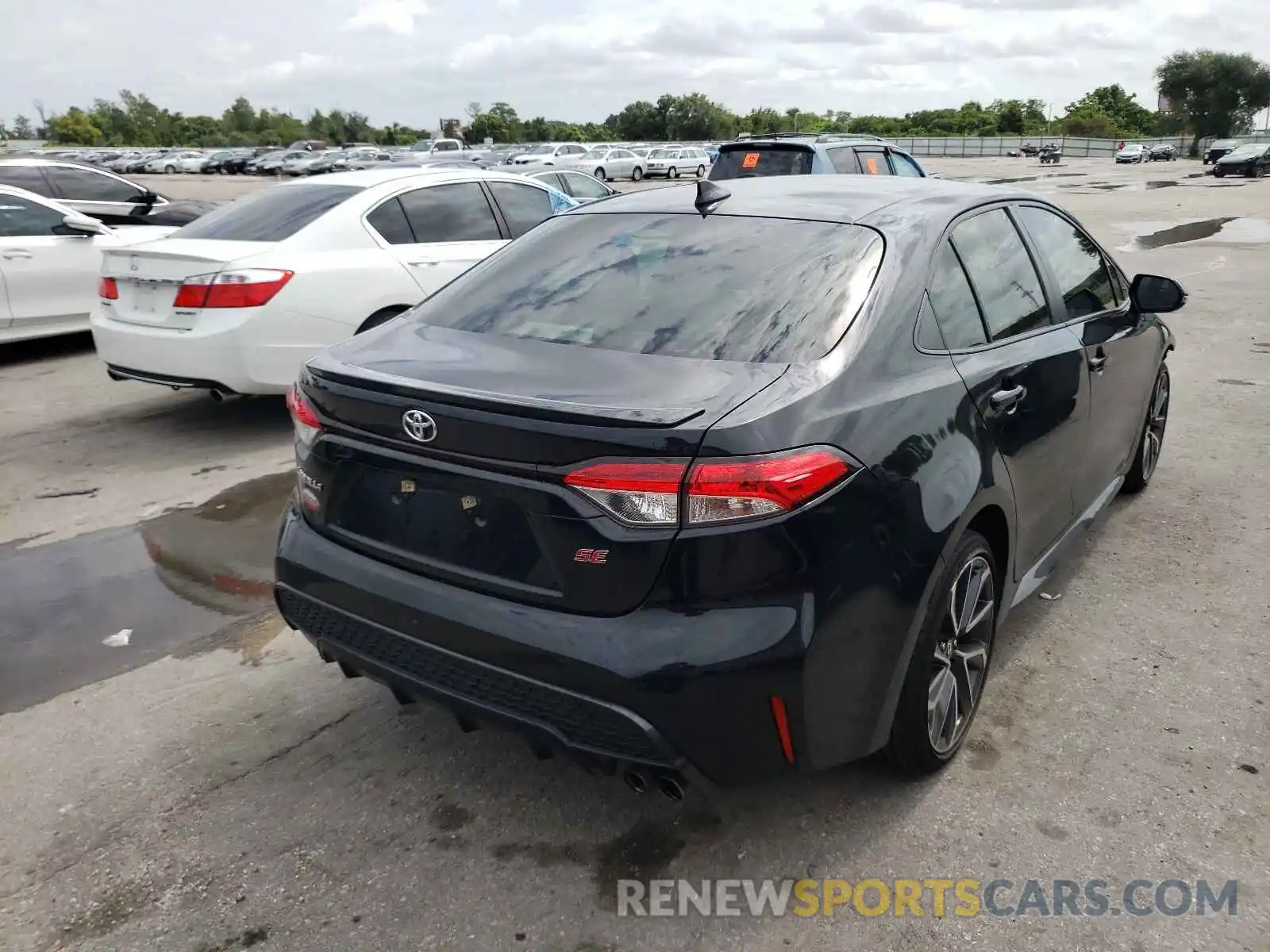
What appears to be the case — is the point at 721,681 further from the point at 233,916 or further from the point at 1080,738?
the point at 1080,738

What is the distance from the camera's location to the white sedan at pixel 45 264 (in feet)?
27.6

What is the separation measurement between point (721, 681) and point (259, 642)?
7.54 ft

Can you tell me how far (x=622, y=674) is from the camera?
226 centimetres

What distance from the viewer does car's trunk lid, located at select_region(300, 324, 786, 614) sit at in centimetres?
224

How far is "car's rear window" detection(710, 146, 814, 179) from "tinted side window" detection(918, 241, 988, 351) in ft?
27.1

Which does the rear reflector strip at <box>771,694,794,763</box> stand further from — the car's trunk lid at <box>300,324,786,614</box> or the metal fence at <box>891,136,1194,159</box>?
the metal fence at <box>891,136,1194,159</box>

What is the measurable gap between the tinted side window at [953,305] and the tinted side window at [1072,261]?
0.77 meters

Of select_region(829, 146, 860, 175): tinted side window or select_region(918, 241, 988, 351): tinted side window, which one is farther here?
select_region(829, 146, 860, 175): tinted side window

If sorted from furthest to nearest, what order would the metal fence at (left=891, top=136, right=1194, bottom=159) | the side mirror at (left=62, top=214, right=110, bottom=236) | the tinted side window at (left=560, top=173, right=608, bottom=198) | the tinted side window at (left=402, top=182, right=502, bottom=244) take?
the metal fence at (left=891, top=136, right=1194, bottom=159)
the tinted side window at (left=560, top=173, right=608, bottom=198)
the side mirror at (left=62, top=214, right=110, bottom=236)
the tinted side window at (left=402, top=182, right=502, bottom=244)

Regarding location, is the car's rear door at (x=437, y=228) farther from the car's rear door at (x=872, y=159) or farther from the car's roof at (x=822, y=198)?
the car's rear door at (x=872, y=159)

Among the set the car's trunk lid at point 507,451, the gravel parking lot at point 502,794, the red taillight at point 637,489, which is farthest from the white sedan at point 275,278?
the red taillight at point 637,489

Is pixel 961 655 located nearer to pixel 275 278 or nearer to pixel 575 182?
pixel 275 278

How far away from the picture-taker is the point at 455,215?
711cm

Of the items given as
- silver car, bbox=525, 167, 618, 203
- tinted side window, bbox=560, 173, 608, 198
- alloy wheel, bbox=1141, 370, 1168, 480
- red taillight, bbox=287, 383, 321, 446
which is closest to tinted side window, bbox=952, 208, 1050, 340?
alloy wheel, bbox=1141, 370, 1168, 480
